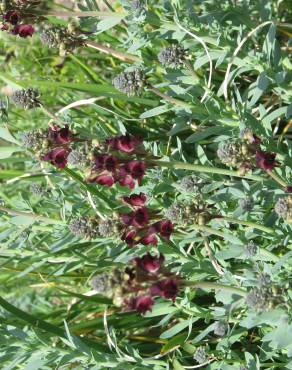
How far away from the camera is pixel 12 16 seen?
197 centimetres

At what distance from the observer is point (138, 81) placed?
6.64ft

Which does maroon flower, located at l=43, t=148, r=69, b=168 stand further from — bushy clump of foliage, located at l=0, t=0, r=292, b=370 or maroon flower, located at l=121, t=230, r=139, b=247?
maroon flower, located at l=121, t=230, r=139, b=247

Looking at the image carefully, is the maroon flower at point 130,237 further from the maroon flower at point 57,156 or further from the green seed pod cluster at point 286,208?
the green seed pod cluster at point 286,208

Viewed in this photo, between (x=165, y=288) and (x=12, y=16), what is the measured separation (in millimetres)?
1121

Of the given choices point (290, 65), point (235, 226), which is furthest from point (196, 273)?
point (290, 65)

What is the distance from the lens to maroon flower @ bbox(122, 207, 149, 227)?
1.80 metres

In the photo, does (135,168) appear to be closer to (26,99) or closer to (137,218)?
(137,218)

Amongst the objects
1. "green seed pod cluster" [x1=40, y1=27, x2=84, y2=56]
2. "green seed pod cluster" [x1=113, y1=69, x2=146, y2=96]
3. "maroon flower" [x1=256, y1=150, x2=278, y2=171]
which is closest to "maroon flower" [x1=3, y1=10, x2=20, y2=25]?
"green seed pod cluster" [x1=40, y1=27, x2=84, y2=56]

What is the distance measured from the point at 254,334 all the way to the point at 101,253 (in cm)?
86

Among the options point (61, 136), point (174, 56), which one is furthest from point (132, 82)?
point (61, 136)

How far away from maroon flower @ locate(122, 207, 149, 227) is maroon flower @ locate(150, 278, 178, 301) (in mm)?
326

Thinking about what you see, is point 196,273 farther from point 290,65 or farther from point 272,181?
point 290,65

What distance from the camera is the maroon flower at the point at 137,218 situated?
70.7 inches

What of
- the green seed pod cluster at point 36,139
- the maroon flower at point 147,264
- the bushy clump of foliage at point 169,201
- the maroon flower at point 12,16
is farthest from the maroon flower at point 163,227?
the maroon flower at point 12,16
